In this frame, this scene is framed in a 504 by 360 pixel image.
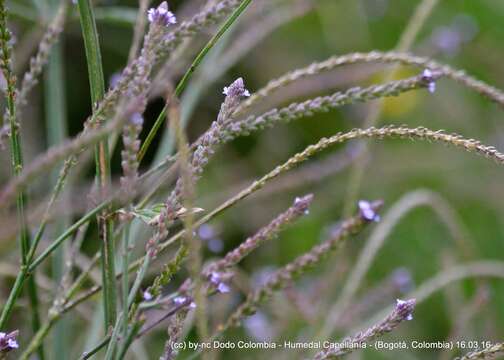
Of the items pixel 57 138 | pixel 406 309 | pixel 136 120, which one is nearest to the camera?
pixel 136 120

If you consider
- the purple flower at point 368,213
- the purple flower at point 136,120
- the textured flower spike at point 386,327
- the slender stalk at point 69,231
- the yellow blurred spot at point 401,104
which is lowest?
the textured flower spike at point 386,327

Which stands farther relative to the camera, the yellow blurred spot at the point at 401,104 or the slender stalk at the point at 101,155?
the yellow blurred spot at the point at 401,104

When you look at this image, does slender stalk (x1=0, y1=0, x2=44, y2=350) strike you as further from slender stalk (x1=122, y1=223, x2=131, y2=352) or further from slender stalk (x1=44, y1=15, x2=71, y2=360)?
slender stalk (x1=44, y1=15, x2=71, y2=360)

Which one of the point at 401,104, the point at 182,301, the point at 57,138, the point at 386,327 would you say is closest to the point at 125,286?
the point at 182,301

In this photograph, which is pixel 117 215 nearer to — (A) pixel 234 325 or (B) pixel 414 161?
(A) pixel 234 325

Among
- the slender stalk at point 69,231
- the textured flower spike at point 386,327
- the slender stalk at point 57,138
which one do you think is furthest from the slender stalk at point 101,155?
the slender stalk at point 57,138

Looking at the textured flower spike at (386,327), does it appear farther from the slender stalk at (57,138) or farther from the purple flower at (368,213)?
the slender stalk at (57,138)

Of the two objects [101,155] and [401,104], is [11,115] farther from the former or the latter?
[401,104]

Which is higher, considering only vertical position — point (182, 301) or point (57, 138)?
point (57, 138)
